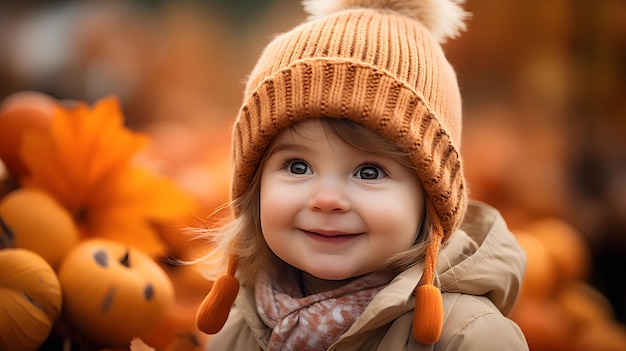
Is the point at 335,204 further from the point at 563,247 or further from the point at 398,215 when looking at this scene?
the point at 563,247

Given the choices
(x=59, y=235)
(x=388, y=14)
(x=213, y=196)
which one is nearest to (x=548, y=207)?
(x=213, y=196)

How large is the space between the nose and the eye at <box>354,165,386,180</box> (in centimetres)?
4

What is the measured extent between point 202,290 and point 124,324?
45cm

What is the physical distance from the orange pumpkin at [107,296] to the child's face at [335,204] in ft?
0.99

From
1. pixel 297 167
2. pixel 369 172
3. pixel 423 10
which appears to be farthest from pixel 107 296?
pixel 423 10

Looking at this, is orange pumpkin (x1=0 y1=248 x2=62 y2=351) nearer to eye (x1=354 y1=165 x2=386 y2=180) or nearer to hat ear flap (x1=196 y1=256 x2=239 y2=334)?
hat ear flap (x1=196 y1=256 x2=239 y2=334)

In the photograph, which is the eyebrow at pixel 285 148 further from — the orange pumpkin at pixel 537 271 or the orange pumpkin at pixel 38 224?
the orange pumpkin at pixel 537 271

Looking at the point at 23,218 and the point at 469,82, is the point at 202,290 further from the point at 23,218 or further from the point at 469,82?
the point at 469,82

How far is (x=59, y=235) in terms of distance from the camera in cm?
122

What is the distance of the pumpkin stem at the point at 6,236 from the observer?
1.15 metres

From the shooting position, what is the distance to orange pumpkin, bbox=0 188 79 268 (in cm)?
117

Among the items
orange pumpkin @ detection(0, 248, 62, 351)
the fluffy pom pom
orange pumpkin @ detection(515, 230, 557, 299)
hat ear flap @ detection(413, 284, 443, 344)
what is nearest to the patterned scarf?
hat ear flap @ detection(413, 284, 443, 344)

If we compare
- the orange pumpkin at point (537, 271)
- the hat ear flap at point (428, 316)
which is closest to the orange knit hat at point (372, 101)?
the hat ear flap at point (428, 316)

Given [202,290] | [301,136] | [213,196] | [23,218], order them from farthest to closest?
1. [213,196]
2. [202,290]
3. [23,218]
4. [301,136]
